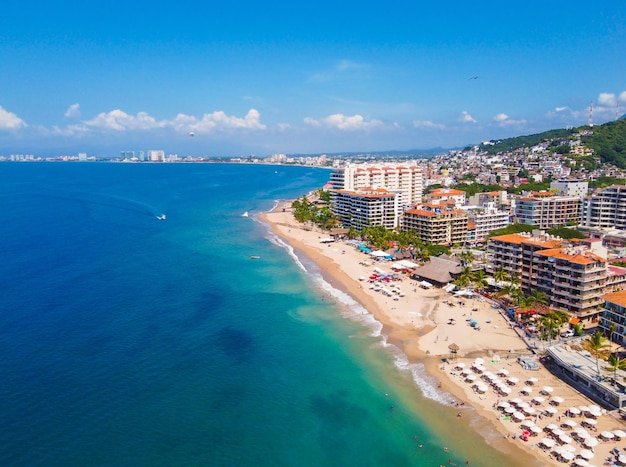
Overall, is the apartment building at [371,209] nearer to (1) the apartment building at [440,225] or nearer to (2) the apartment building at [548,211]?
(1) the apartment building at [440,225]

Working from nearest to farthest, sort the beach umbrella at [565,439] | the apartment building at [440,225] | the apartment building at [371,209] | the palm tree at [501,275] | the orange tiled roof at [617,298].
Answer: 1. the beach umbrella at [565,439]
2. the orange tiled roof at [617,298]
3. the palm tree at [501,275]
4. the apartment building at [440,225]
5. the apartment building at [371,209]

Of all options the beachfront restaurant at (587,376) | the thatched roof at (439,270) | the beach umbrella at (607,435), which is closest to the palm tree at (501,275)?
the thatched roof at (439,270)

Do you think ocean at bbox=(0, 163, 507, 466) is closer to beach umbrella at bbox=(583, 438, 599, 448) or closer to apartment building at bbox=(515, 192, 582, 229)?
beach umbrella at bbox=(583, 438, 599, 448)

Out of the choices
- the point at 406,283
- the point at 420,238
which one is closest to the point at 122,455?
the point at 406,283

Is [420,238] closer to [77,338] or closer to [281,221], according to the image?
[281,221]

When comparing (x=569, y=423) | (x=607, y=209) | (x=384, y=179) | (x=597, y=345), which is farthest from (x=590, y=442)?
(x=384, y=179)
